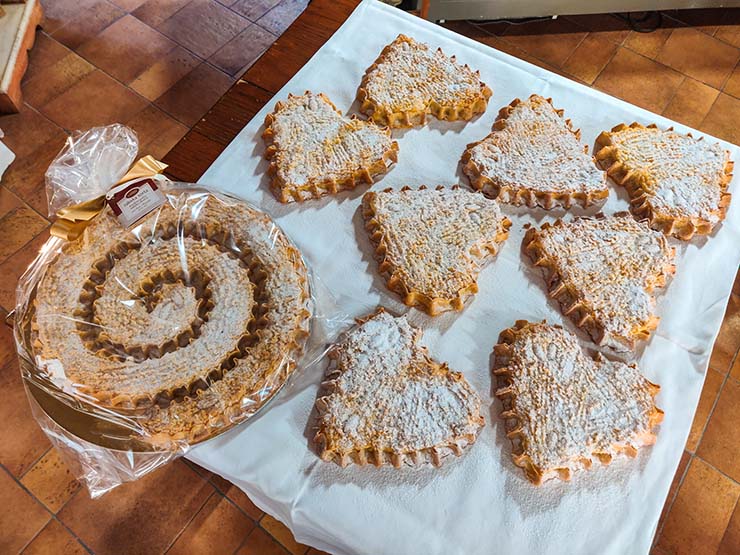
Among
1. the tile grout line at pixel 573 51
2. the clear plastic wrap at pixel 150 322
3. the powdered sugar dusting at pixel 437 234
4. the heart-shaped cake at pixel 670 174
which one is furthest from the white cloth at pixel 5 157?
the tile grout line at pixel 573 51

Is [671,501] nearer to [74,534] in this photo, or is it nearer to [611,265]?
[611,265]

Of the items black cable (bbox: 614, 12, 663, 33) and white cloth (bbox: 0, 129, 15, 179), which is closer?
white cloth (bbox: 0, 129, 15, 179)

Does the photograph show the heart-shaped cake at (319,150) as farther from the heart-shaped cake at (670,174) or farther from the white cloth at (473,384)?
the heart-shaped cake at (670,174)

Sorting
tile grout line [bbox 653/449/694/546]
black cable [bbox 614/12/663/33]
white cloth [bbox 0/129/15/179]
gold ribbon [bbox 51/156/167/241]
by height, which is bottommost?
white cloth [bbox 0/129/15/179]

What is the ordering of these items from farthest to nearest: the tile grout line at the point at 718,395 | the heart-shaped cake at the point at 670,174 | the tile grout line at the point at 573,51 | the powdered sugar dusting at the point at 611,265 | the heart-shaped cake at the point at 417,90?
the tile grout line at the point at 573,51, the tile grout line at the point at 718,395, the heart-shaped cake at the point at 417,90, the heart-shaped cake at the point at 670,174, the powdered sugar dusting at the point at 611,265

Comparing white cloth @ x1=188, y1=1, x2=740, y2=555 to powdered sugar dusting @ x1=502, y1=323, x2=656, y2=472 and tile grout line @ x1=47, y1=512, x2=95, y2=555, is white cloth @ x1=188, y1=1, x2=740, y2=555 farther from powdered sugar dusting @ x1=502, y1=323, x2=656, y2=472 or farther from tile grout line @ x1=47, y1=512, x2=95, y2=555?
tile grout line @ x1=47, y1=512, x2=95, y2=555

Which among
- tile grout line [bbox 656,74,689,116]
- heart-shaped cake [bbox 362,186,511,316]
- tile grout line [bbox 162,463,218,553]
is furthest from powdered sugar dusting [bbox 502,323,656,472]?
tile grout line [bbox 656,74,689,116]

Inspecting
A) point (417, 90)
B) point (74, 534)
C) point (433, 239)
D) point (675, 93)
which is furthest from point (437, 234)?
point (675, 93)
